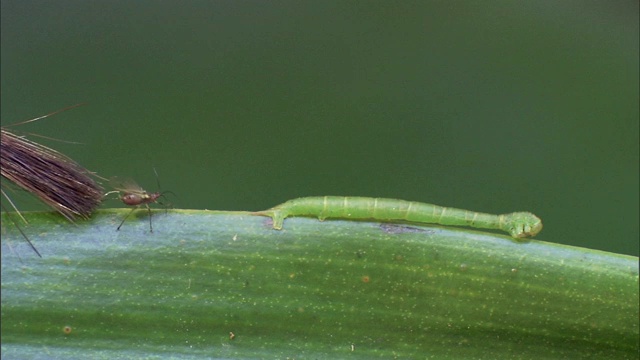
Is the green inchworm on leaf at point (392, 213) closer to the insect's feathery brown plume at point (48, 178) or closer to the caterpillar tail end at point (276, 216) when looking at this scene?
the caterpillar tail end at point (276, 216)

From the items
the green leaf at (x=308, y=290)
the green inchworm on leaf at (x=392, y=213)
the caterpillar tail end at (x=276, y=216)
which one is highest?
the green inchworm on leaf at (x=392, y=213)

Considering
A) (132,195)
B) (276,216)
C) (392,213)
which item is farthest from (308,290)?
(132,195)

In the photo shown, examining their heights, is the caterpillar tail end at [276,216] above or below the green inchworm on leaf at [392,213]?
below

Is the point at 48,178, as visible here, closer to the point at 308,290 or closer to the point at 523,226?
the point at 308,290

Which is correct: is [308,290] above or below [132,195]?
below

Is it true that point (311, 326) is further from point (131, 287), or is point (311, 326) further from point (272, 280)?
point (131, 287)

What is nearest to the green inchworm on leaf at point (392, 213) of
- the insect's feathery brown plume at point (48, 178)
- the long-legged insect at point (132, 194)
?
the long-legged insect at point (132, 194)
